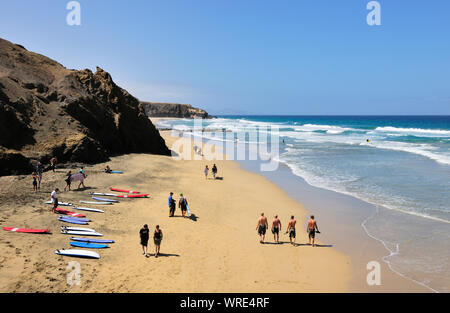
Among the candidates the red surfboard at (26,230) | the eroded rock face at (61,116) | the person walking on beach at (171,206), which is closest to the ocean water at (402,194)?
the person walking on beach at (171,206)

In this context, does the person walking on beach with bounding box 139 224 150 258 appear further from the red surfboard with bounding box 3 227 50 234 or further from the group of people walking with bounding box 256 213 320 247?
the group of people walking with bounding box 256 213 320 247

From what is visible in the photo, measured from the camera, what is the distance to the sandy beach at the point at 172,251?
29.2 feet

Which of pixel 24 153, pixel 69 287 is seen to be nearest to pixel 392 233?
pixel 69 287

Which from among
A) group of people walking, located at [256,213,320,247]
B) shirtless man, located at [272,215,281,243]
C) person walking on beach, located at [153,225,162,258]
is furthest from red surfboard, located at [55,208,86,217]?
shirtless man, located at [272,215,281,243]

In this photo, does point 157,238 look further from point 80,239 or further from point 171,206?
point 171,206

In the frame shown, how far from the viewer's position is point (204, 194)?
19.5m

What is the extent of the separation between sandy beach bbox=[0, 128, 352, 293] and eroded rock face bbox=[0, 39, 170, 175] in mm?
3270

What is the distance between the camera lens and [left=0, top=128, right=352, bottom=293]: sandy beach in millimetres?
8891

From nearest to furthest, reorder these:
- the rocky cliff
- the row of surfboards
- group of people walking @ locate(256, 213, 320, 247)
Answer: the row of surfboards, group of people walking @ locate(256, 213, 320, 247), the rocky cliff

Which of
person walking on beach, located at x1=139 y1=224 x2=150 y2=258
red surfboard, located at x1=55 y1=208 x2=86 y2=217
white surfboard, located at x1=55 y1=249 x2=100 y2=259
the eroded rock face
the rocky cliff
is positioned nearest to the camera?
white surfboard, located at x1=55 y1=249 x2=100 y2=259

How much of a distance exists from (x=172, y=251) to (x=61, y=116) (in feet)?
61.3

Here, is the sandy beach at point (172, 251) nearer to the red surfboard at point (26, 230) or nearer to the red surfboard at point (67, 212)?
the red surfboard at point (26, 230)

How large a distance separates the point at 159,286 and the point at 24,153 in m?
16.1

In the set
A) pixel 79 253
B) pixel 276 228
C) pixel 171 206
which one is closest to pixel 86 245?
pixel 79 253
